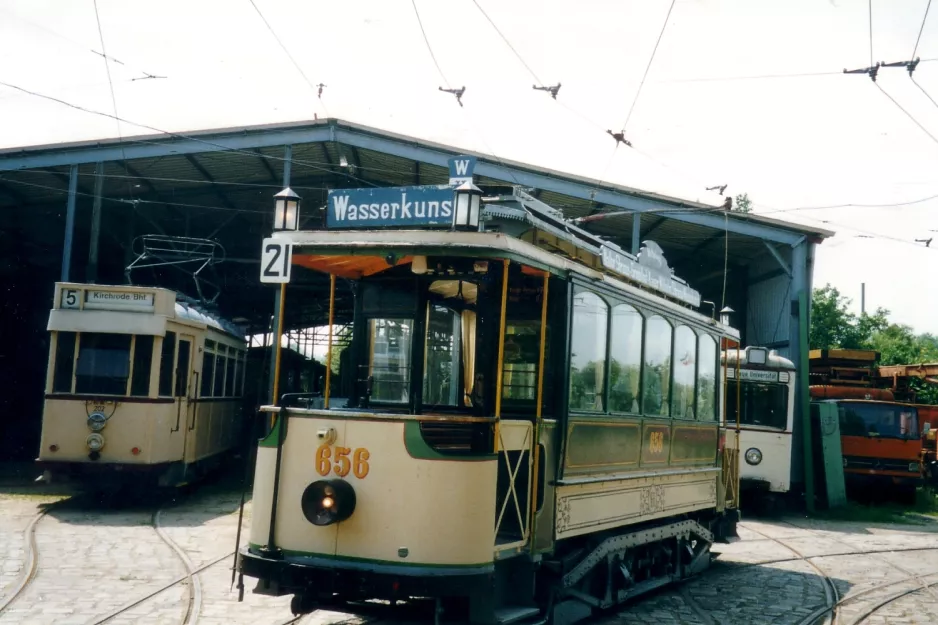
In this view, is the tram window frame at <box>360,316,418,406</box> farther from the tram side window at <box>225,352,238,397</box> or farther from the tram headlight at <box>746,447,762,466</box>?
the tram headlight at <box>746,447,762,466</box>

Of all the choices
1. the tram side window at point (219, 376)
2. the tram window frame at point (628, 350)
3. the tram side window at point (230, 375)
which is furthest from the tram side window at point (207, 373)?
the tram window frame at point (628, 350)

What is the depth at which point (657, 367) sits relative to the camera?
8297mm

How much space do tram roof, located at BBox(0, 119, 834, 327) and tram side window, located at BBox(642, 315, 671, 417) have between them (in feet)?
22.1

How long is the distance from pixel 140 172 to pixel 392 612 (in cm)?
1497

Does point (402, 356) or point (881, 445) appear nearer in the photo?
point (402, 356)

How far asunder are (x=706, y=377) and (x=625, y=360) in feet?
7.85

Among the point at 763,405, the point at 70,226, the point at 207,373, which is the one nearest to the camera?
the point at 207,373

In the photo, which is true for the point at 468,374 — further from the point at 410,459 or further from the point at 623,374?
the point at 623,374

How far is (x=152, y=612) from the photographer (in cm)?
688

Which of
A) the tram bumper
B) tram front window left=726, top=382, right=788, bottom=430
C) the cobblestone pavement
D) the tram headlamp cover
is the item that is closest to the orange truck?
tram front window left=726, top=382, right=788, bottom=430

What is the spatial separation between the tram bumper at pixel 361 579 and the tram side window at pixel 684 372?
363 centimetres

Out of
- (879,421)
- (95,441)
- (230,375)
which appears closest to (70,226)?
(230,375)

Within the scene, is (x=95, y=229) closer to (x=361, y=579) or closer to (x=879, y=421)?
(x=361, y=579)

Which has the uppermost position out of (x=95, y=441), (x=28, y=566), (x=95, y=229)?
(x=95, y=229)
